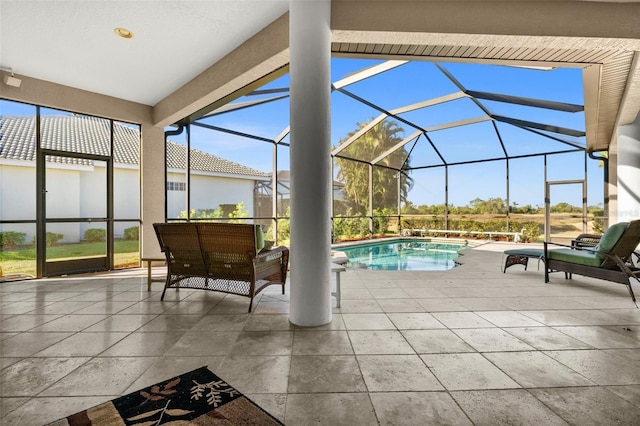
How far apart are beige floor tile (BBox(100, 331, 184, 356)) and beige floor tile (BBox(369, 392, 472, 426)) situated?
1614 millimetres

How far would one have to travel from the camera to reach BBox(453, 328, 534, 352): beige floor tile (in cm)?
221

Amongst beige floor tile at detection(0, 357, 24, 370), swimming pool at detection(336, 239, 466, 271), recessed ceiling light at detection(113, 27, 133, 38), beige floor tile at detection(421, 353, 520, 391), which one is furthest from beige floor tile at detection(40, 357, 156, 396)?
swimming pool at detection(336, 239, 466, 271)

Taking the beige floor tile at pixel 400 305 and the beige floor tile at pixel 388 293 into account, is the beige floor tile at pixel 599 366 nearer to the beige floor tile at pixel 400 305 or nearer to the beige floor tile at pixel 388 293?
the beige floor tile at pixel 400 305

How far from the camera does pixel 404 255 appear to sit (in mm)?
8773

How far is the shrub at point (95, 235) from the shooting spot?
216 inches

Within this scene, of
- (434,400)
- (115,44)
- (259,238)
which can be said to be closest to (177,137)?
(115,44)

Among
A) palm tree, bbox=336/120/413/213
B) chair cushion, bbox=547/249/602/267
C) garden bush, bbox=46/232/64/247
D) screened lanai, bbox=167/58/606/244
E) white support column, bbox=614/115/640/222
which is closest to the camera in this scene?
chair cushion, bbox=547/249/602/267

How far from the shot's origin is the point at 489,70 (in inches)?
249

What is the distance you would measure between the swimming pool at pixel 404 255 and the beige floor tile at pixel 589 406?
4723 millimetres

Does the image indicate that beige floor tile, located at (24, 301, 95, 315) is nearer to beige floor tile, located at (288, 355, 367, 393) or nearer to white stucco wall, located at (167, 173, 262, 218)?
beige floor tile, located at (288, 355, 367, 393)

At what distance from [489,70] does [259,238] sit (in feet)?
20.6

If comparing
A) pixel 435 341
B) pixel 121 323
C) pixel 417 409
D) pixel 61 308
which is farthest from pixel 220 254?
pixel 417 409

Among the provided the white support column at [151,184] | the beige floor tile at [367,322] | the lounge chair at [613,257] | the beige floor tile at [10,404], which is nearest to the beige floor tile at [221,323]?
the beige floor tile at [367,322]

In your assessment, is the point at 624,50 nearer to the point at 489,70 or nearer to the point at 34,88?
the point at 489,70
